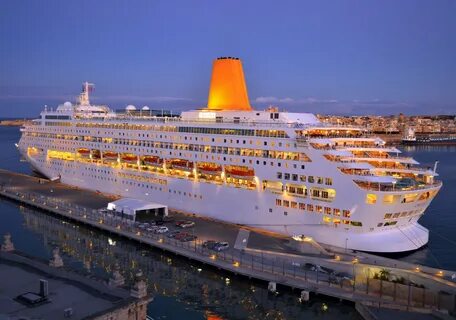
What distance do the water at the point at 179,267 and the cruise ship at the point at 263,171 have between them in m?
3.74

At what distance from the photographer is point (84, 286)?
17641 mm

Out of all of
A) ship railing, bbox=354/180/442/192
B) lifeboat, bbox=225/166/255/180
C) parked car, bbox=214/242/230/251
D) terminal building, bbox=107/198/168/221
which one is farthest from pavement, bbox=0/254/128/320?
ship railing, bbox=354/180/442/192

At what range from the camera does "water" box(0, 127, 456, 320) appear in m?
20.6

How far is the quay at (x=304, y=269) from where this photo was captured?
19.5 meters

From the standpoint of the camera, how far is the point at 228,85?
3519cm

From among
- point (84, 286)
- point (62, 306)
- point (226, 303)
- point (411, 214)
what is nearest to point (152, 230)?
point (226, 303)

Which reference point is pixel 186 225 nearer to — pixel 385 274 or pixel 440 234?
pixel 385 274

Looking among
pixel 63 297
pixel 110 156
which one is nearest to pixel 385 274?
pixel 63 297

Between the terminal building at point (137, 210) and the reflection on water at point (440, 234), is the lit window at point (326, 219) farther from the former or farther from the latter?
the terminal building at point (137, 210)

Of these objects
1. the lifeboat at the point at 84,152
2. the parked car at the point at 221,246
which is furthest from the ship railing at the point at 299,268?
the lifeboat at the point at 84,152

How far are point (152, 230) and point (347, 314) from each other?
44.1 ft

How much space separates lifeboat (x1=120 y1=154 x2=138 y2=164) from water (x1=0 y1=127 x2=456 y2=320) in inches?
278

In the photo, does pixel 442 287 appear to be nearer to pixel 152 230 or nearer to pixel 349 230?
pixel 349 230

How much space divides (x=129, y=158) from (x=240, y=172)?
41.2 ft
